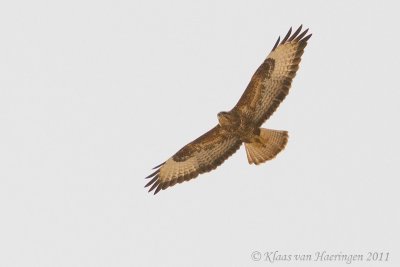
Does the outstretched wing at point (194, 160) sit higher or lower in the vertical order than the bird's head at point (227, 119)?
lower

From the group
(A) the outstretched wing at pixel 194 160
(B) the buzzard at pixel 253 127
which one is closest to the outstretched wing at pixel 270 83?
(B) the buzzard at pixel 253 127

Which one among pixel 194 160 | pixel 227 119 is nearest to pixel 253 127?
pixel 227 119

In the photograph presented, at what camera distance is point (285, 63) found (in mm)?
10867

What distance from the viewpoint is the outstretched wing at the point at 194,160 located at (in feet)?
36.9

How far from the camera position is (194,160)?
447 inches

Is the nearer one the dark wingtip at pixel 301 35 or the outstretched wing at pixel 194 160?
the dark wingtip at pixel 301 35

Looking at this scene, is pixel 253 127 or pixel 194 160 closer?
pixel 253 127

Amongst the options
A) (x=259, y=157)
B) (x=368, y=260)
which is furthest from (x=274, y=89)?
(x=368, y=260)

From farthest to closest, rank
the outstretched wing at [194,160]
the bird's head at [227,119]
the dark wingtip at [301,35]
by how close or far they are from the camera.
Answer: the outstretched wing at [194,160]
the dark wingtip at [301,35]
the bird's head at [227,119]

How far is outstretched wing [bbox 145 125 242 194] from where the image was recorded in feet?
36.9

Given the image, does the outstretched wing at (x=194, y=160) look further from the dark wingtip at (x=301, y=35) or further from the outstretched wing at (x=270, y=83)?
the dark wingtip at (x=301, y=35)

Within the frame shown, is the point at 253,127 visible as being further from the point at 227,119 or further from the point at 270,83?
the point at 270,83

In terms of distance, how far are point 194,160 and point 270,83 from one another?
1.80 metres

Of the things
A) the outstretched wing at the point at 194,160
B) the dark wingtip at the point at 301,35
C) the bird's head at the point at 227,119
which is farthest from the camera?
the outstretched wing at the point at 194,160
